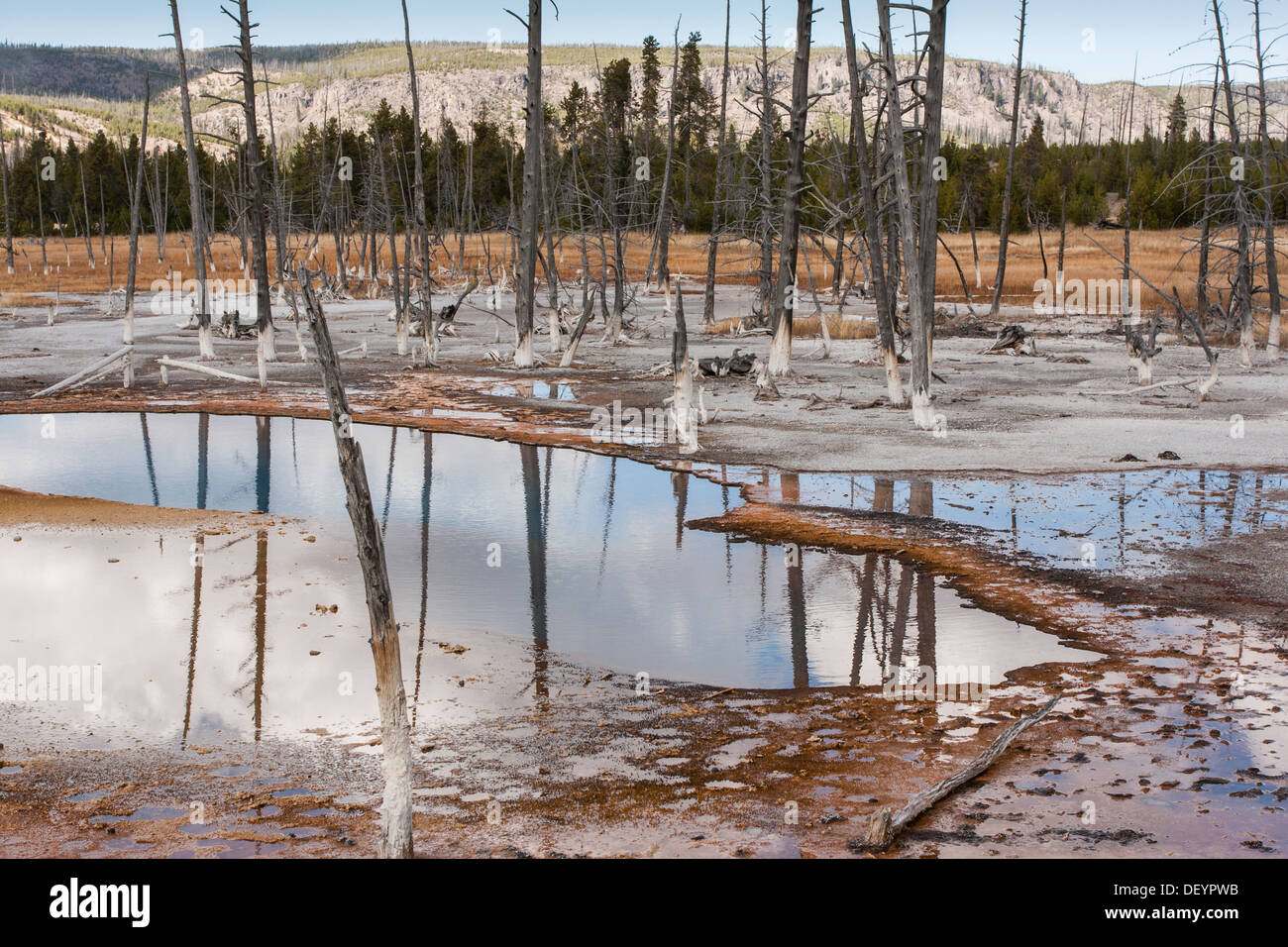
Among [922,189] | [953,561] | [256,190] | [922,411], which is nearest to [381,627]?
[953,561]

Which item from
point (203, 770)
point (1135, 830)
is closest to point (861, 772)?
point (1135, 830)

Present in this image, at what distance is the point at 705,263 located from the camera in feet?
211

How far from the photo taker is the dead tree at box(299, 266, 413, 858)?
5.11 meters

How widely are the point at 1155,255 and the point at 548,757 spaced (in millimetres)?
59526

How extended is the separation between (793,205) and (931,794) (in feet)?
61.6

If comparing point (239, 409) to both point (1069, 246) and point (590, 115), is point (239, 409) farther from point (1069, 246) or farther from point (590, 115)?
point (1069, 246)

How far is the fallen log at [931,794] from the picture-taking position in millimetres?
5301

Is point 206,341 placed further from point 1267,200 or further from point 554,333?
point 1267,200

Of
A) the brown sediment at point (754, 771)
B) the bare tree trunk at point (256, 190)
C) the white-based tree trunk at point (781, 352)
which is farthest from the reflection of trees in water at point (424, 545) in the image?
the bare tree trunk at point (256, 190)

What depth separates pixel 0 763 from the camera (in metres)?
6.48

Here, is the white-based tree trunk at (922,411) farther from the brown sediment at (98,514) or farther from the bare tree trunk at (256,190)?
the bare tree trunk at (256,190)

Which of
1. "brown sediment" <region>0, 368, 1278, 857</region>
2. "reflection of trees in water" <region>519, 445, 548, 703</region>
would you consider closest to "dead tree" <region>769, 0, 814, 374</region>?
"reflection of trees in water" <region>519, 445, 548, 703</region>

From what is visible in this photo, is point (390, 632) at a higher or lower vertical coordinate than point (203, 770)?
higher

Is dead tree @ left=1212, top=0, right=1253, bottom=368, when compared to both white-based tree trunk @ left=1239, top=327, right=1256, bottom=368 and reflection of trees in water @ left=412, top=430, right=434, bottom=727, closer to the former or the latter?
white-based tree trunk @ left=1239, top=327, right=1256, bottom=368
